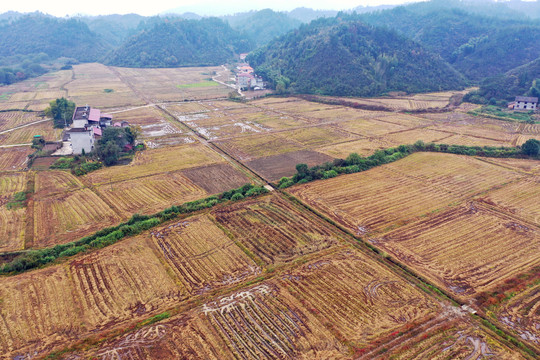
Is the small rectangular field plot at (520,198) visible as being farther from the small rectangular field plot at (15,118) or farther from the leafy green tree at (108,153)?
the small rectangular field plot at (15,118)

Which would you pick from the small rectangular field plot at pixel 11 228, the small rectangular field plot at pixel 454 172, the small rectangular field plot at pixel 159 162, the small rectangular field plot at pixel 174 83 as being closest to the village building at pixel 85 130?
the small rectangular field plot at pixel 159 162

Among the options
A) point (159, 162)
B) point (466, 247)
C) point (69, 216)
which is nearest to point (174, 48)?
point (159, 162)

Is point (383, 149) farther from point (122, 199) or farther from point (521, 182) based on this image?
point (122, 199)

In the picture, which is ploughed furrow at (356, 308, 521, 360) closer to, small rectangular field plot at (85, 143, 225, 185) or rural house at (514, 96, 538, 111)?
small rectangular field plot at (85, 143, 225, 185)

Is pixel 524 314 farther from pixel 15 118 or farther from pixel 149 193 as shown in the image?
pixel 15 118

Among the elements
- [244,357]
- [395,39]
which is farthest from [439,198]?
[395,39]

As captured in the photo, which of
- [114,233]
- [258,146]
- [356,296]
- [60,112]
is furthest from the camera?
[60,112]
